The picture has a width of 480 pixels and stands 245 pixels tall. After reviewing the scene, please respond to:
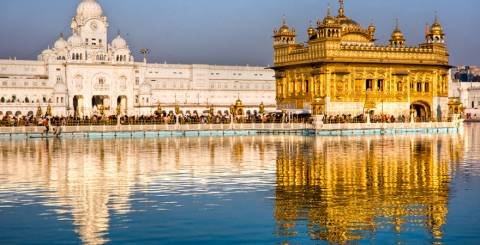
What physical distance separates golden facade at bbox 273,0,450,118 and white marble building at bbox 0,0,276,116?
4018cm

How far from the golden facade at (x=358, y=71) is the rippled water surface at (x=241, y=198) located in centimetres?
2782

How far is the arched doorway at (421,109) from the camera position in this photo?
65.6m

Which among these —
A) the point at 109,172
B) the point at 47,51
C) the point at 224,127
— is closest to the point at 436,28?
the point at 224,127

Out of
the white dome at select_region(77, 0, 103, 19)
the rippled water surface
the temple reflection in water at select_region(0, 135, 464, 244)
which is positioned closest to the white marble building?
the white dome at select_region(77, 0, 103, 19)

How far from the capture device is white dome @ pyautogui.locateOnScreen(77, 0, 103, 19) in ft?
359

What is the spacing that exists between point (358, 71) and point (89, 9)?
59268 millimetres

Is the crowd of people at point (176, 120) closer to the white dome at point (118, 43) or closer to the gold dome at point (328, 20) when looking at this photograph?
the gold dome at point (328, 20)

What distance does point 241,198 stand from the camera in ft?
61.4

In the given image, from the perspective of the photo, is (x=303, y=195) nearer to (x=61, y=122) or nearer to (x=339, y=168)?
(x=339, y=168)

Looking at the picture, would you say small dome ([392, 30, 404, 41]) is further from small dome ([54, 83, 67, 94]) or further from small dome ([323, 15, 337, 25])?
small dome ([54, 83, 67, 94])

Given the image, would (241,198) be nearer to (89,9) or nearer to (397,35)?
(397,35)

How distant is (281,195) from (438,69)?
4963cm

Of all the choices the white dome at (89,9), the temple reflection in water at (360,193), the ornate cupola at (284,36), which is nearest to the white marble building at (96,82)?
the white dome at (89,9)

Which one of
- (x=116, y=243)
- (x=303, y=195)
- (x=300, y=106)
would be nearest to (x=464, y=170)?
(x=303, y=195)
